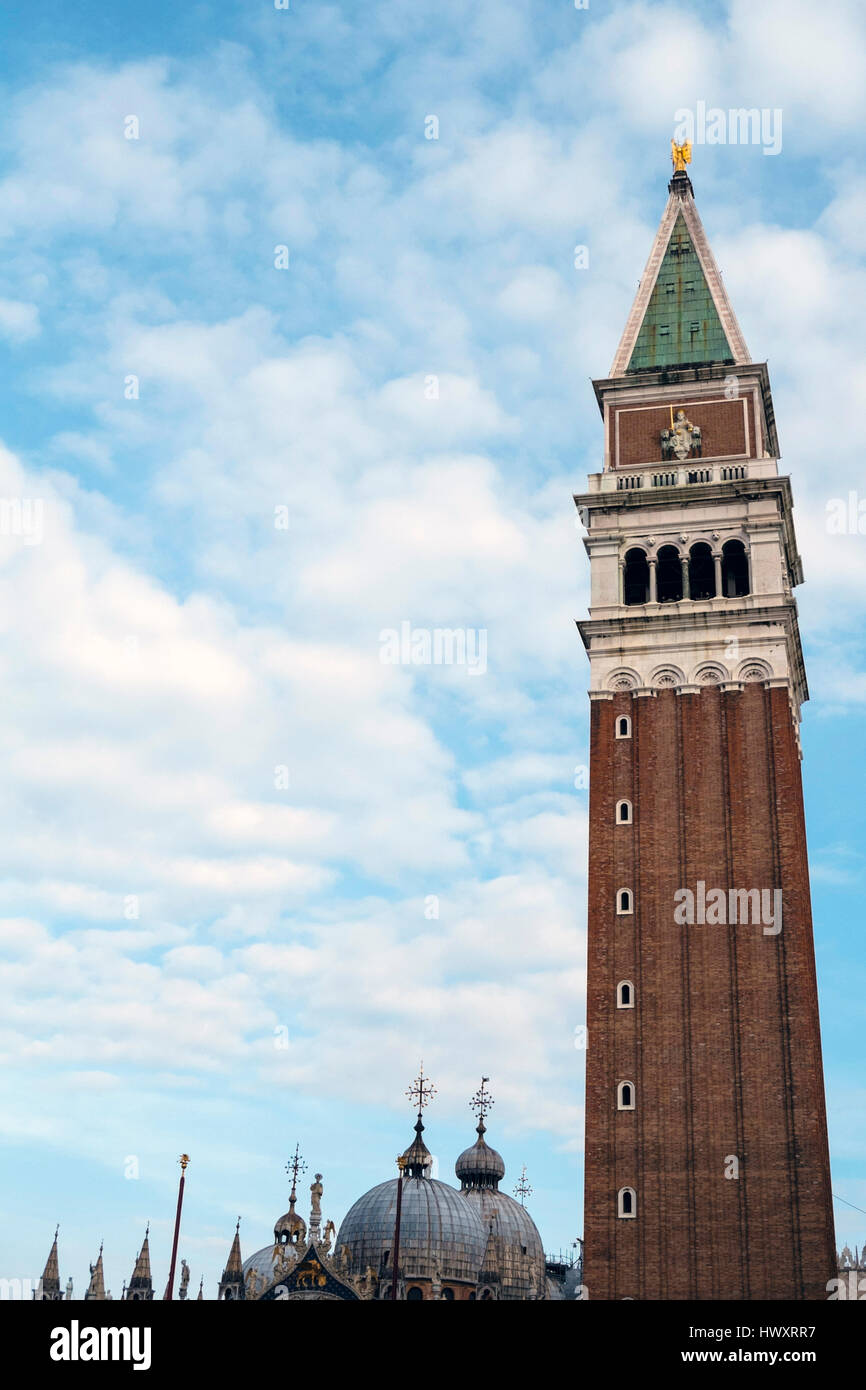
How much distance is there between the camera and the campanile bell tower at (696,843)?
2272 inches

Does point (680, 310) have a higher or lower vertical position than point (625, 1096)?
higher

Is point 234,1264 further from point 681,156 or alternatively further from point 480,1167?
point 681,156

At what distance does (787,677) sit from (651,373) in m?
17.3

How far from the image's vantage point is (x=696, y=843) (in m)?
64.2

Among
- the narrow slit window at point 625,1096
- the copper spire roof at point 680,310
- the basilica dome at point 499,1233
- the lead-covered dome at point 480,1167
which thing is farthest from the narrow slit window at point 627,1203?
the lead-covered dome at point 480,1167

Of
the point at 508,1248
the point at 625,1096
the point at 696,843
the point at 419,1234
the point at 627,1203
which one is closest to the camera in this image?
the point at 627,1203

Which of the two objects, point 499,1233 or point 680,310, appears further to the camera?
point 499,1233

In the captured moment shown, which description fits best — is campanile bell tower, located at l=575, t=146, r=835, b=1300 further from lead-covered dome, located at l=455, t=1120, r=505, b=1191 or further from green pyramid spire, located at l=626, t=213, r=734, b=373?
lead-covered dome, located at l=455, t=1120, r=505, b=1191

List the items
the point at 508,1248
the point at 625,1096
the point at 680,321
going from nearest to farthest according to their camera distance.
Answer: the point at 625,1096 < the point at 680,321 < the point at 508,1248

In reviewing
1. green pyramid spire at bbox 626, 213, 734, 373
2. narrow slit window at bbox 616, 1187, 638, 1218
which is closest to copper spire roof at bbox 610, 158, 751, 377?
green pyramid spire at bbox 626, 213, 734, 373

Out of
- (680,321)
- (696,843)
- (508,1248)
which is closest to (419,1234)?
(508,1248)
